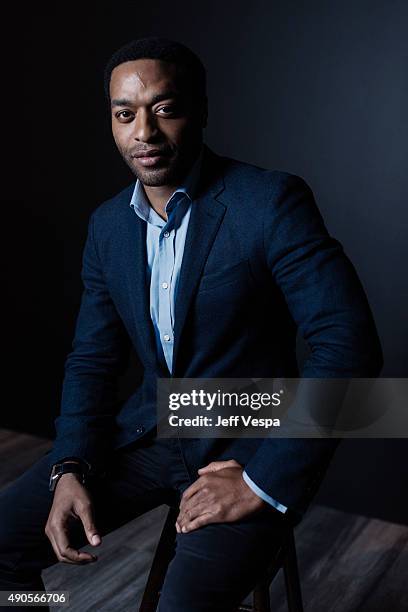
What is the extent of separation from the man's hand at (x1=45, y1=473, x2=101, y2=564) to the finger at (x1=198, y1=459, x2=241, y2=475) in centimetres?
29

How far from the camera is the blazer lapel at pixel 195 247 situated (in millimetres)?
1752


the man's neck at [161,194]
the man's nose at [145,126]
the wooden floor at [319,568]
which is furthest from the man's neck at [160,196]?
the wooden floor at [319,568]

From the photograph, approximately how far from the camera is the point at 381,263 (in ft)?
9.21

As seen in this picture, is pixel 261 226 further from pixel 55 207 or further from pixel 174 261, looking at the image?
pixel 55 207

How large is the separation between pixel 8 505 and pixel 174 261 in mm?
731

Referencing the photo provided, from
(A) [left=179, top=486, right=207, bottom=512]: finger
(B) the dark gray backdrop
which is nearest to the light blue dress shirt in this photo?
(A) [left=179, top=486, right=207, bottom=512]: finger

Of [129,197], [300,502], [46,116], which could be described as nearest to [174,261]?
[129,197]

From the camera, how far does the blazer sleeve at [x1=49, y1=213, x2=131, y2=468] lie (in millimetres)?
1943

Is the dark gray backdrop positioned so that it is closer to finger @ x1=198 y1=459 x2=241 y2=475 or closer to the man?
the man

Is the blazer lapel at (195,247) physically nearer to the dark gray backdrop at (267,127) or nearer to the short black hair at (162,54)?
the short black hair at (162,54)

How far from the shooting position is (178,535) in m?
1.64

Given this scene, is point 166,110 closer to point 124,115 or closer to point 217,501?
point 124,115

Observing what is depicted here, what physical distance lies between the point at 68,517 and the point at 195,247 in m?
0.70

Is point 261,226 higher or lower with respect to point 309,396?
higher
